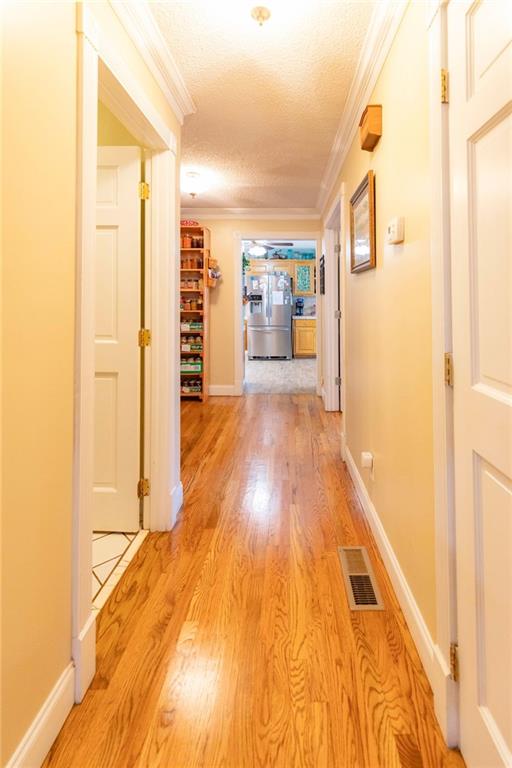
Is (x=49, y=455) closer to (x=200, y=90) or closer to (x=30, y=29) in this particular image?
(x=30, y=29)

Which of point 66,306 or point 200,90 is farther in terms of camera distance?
point 200,90

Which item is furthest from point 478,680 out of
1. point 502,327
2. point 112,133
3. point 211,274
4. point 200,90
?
point 211,274

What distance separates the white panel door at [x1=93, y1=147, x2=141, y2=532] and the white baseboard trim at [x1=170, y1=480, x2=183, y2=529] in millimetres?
185

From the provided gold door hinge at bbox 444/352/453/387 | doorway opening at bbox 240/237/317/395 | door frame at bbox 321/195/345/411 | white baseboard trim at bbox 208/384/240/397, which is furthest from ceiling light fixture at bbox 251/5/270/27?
doorway opening at bbox 240/237/317/395

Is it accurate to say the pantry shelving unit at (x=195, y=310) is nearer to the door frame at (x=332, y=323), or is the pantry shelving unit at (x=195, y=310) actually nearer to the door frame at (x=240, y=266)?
the door frame at (x=240, y=266)

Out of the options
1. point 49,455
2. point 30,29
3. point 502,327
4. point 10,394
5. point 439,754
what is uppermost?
point 30,29

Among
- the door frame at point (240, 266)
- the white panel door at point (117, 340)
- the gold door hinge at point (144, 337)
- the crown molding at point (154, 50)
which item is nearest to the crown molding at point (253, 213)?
the door frame at point (240, 266)

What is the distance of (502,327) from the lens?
2.91 ft

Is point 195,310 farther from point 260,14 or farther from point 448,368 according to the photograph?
point 448,368

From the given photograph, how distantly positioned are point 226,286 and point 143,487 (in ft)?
13.7

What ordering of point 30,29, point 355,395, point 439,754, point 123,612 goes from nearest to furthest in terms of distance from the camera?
point 30,29, point 439,754, point 123,612, point 355,395

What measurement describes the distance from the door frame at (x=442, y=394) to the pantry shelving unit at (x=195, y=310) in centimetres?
475

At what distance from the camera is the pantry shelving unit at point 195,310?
5805 millimetres

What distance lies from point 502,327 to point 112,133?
2.24m
